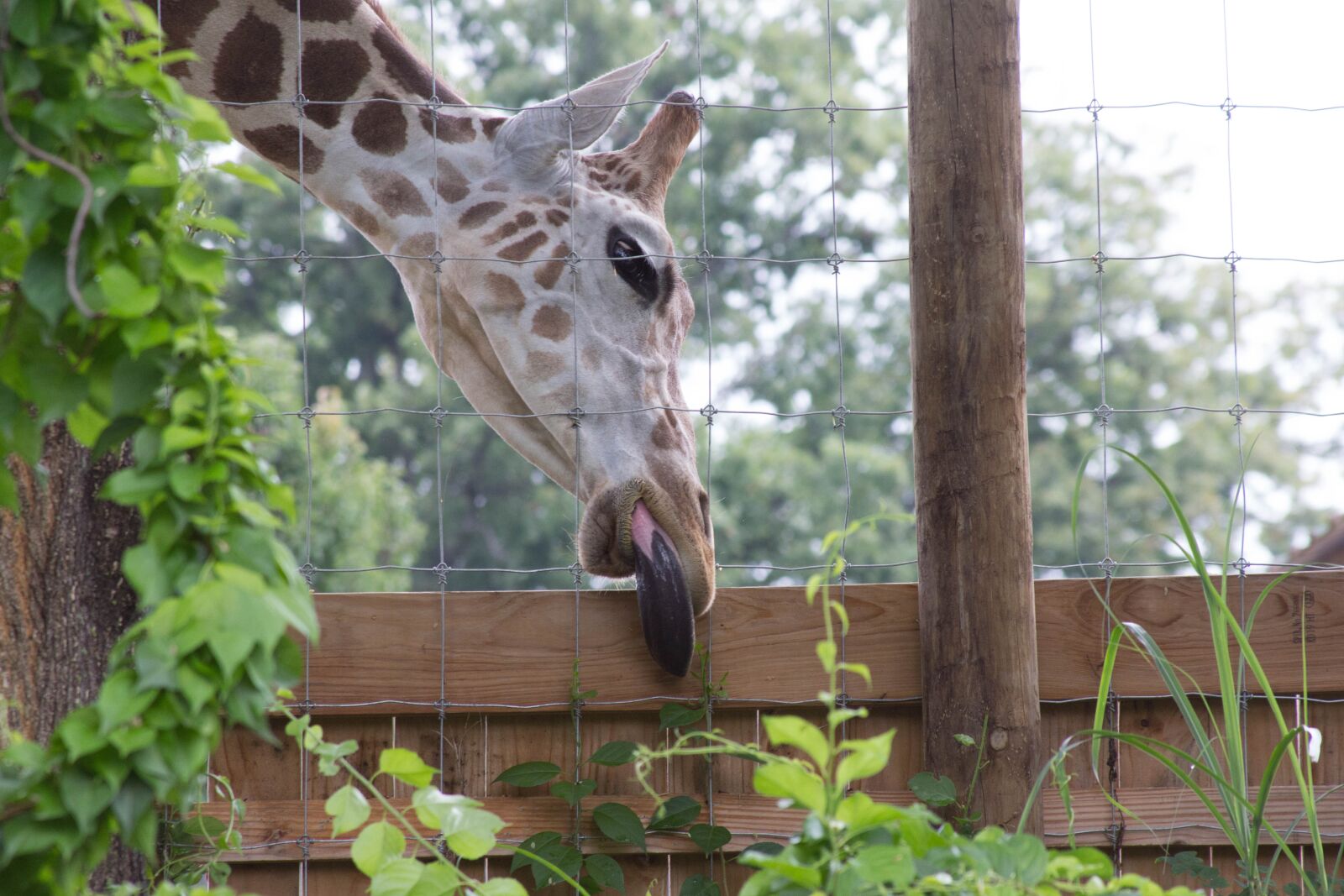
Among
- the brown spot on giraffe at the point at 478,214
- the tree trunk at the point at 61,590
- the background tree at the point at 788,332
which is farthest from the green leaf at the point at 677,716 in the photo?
the background tree at the point at 788,332

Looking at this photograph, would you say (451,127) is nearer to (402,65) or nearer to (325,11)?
(402,65)

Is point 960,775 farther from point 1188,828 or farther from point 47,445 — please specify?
point 47,445

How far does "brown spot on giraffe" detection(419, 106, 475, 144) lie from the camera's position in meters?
2.48

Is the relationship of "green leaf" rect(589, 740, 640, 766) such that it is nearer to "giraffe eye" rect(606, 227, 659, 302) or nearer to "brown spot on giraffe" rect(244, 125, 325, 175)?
"giraffe eye" rect(606, 227, 659, 302)

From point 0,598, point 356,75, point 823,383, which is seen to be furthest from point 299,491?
point 0,598

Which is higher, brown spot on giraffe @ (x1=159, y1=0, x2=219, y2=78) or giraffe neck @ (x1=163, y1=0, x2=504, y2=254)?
brown spot on giraffe @ (x1=159, y1=0, x2=219, y2=78)

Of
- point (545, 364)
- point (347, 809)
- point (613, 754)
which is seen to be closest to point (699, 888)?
point (613, 754)

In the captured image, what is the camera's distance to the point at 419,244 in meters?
2.46

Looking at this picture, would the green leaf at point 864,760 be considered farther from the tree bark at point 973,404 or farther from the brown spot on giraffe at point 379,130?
the brown spot on giraffe at point 379,130

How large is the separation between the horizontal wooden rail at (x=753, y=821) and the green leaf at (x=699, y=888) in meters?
0.08

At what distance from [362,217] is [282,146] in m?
0.27

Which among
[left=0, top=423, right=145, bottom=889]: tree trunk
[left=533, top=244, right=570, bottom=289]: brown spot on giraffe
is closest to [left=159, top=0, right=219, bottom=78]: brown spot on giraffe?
[left=533, top=244, right=570, bottom=289]: brown spot on giraffe

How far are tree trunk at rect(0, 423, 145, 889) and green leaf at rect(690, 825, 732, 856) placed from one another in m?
0.83

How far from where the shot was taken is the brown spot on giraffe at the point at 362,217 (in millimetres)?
2465
